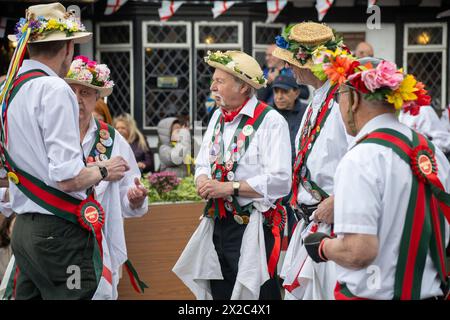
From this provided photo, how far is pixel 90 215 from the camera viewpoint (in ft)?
13.4

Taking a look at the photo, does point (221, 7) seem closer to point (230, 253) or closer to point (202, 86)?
point (202, 86)

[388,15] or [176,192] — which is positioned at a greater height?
[388,15]

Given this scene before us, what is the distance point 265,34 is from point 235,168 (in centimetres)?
822

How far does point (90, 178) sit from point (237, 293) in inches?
67.8

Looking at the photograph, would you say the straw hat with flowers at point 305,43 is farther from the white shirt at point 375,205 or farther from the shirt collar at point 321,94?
the white shirt at point 375,205

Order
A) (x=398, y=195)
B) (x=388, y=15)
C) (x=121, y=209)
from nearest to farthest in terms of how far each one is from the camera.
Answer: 1. (x=398, y=195)
2. (x=121, y=209)
3. (x=388, y=15)

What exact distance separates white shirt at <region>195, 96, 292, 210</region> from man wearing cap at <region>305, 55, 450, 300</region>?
73.6 inches

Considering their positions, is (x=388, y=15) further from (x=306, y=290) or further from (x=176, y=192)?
(x=306, y=290)

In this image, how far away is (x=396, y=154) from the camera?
10.5 feet

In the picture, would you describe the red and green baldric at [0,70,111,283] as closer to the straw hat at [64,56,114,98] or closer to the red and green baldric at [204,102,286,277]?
the straw hat at [64,56,114,98]

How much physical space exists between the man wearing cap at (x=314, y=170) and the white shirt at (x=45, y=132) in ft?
4.55

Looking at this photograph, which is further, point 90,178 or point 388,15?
point 388,15

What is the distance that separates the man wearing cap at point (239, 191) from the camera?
5.26 metres
